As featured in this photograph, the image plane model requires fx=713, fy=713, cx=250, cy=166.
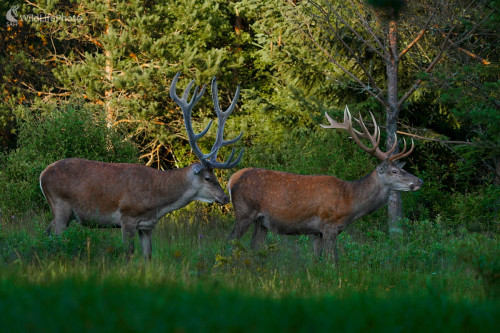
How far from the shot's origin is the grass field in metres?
3.57

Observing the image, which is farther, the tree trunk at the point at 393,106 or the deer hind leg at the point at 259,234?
the tree trunk at the point at 393,106

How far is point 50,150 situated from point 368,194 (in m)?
6.56

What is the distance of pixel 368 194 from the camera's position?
9.55 m

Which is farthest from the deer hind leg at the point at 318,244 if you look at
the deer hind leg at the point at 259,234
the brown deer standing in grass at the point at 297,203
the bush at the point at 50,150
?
the bush at the point at 50,150

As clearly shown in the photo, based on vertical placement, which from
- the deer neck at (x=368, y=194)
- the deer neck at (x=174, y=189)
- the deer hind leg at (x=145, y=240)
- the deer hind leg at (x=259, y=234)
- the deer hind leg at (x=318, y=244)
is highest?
the deer neck at (x=174, y=189)

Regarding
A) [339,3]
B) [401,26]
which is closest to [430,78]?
[401,26]

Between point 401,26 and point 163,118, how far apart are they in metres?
9.16

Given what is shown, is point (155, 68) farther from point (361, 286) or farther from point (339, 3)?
point (361, 286)

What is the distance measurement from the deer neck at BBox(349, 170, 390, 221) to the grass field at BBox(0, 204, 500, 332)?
1.67 feet

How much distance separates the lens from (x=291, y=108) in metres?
15.8

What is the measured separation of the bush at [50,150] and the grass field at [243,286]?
2.32 m

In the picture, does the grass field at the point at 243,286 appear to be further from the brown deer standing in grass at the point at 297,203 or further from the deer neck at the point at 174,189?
the deer neck at the point at 174,189

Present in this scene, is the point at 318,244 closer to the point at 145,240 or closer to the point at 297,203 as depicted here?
the point at 297,203

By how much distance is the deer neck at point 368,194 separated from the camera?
9430 millimetres
